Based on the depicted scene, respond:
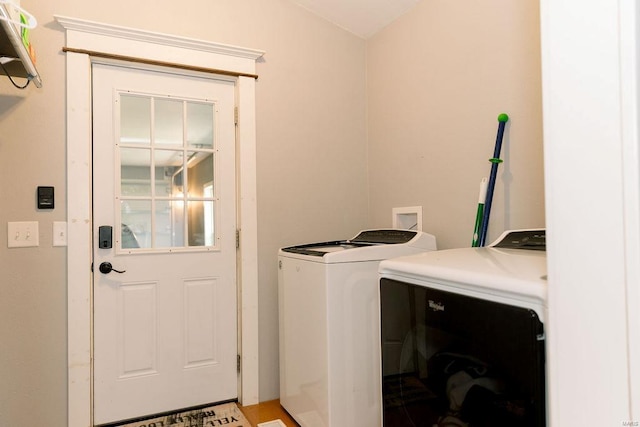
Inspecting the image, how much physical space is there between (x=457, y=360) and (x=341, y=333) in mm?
738

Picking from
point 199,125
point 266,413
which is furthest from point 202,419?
point 199,125

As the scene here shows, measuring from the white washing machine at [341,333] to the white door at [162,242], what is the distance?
62 centimetres

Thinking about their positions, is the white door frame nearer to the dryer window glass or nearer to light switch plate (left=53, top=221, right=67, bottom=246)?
light switch plate (left=53, top=221, right=67, bottom=246)

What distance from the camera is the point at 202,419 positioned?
2156 mm

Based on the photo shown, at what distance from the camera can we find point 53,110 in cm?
200

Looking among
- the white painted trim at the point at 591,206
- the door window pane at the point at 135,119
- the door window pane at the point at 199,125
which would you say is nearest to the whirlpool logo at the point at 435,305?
the white painted trim at the point at 591,206

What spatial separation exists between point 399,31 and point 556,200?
1.97m

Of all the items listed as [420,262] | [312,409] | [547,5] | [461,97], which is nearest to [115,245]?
[312,409]

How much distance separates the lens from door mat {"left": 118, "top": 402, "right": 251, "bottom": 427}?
211cm

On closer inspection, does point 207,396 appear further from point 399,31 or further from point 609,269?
point 399,31

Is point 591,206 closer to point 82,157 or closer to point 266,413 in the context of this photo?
point 266,413

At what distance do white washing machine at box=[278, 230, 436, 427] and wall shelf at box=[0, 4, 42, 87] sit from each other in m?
1.42

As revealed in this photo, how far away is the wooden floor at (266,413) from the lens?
2.16 metres

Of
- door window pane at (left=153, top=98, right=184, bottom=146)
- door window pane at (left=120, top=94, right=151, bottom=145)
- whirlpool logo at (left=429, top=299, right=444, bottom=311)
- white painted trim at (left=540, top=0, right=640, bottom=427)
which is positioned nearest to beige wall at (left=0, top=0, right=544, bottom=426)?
door window pane at (left=120, top=94, right=151, bottom=145)
